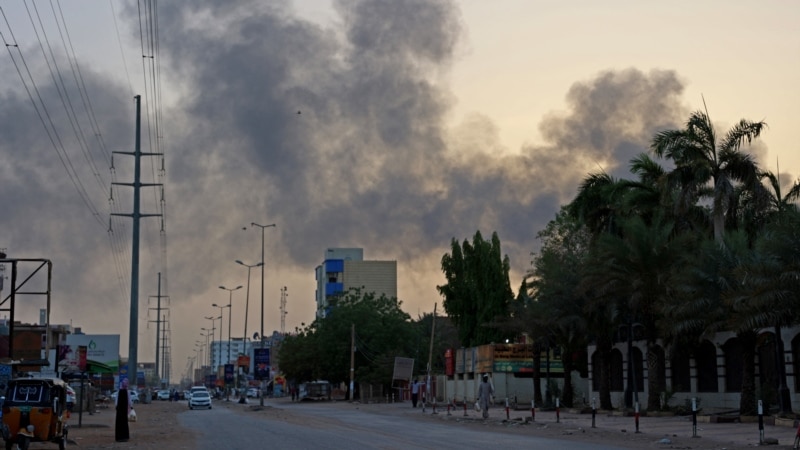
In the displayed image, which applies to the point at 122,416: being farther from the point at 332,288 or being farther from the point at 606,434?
the point at 332,288

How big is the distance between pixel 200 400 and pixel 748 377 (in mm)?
49987

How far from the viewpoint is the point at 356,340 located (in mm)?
94938

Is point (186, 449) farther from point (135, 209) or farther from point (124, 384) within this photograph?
point (135, 209)

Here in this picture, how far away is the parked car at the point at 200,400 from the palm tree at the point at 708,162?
149 feet

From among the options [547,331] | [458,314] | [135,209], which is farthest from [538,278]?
[458,314]

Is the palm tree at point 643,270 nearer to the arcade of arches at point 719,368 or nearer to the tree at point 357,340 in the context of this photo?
the arcade of arches at point 719,368

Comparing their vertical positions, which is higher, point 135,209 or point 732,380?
point 135,209

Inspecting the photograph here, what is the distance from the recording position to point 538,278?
5612 cm

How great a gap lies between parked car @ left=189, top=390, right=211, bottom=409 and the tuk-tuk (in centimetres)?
5385

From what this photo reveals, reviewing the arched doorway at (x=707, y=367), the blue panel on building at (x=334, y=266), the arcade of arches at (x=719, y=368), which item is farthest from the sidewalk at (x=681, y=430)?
the blue panel on building at (x=334, y=266)

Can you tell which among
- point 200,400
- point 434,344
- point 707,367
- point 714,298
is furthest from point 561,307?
point 434,344

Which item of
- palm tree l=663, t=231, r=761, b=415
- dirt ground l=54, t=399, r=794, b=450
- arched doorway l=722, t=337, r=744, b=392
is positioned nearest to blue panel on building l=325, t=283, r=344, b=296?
dirt ground l=54, t=399, r=794, b=450

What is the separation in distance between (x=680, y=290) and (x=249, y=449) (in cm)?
2066

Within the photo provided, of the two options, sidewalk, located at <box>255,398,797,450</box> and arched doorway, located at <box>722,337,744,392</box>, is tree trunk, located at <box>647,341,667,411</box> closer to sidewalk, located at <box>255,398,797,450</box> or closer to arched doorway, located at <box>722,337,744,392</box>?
sidewalk, located at <box>255,398,797,450</box>
